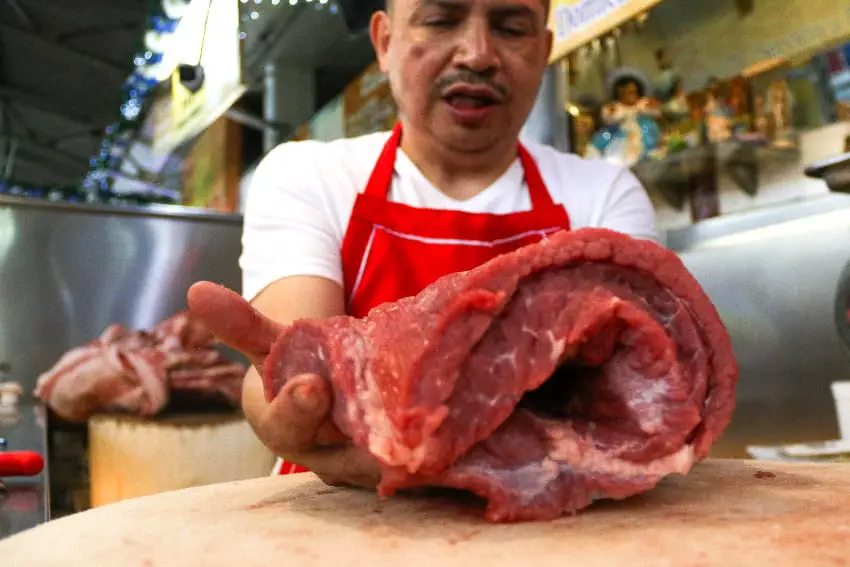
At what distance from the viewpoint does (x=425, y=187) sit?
2.07 metres

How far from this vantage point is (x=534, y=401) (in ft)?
3.64

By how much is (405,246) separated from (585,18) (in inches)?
70.2

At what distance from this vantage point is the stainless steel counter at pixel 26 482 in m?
2.72

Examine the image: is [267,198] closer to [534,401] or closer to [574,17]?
[534,401]

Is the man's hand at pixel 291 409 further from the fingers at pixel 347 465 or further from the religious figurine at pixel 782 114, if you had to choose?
the religious figurine at pixel 782 114

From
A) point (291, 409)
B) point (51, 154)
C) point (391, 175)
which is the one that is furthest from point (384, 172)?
point (51, 154)

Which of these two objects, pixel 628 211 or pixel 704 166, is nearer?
pixel 628 211

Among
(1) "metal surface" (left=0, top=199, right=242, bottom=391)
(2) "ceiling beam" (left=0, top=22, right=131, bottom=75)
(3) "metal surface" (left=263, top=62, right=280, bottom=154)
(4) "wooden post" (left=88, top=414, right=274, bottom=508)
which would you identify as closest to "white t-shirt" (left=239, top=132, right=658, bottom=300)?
(4) "wooden post" (left=88, top=414, right=274, bottom=508)

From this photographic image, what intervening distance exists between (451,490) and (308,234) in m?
0.93

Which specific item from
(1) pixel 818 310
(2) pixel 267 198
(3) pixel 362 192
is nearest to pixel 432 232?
(3) pixel 362 192

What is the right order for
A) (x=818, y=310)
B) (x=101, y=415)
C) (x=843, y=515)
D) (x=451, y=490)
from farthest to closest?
(x=101, y=415) → (x=818, y=310) → (x=451, y=490) → (x=843, y=515)

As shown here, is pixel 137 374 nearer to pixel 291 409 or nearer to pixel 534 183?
pixel 534 183

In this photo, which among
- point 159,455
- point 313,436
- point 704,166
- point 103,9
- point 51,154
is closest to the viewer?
point 313,436

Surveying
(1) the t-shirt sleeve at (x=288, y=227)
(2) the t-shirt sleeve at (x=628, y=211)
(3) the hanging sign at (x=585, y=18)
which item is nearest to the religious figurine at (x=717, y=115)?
(3) the hanging sign at (x=585, y=18)
